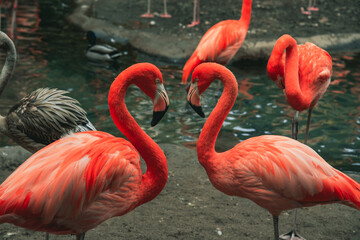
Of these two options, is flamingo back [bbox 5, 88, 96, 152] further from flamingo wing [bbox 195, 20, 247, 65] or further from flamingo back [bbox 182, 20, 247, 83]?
flamingo wing [bbox 195, 20, 247, 65]

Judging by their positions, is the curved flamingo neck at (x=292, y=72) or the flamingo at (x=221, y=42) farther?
the flamingo at (x=221, y=42)

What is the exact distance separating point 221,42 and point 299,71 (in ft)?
6.81

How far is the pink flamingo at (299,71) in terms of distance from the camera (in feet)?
13.6

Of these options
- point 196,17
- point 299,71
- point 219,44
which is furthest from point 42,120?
point 196,17

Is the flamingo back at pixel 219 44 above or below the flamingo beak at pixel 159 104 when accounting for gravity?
below

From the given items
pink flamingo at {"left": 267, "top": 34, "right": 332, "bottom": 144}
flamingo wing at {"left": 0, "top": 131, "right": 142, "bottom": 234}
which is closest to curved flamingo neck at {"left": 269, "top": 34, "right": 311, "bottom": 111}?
pink flamingo at {"left": 267, "top": 34, "right": 332, "bottom": 144}

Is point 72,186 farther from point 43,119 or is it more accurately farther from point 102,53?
point 102,53

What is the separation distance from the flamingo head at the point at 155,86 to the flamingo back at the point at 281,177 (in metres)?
0.51

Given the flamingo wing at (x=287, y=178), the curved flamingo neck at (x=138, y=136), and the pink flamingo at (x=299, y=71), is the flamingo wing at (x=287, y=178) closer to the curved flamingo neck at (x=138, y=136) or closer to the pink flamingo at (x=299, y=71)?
the curved flamingo neck at (x=138, y=136)

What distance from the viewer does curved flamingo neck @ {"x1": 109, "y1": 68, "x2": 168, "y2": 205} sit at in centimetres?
281

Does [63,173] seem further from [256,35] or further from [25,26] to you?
[25,26]

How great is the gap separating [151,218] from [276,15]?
7431 mm

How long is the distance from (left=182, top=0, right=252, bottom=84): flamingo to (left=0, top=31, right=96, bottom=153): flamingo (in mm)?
2808

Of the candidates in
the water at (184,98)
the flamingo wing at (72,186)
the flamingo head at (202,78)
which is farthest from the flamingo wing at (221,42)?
the flamingo wing at (72,186)
